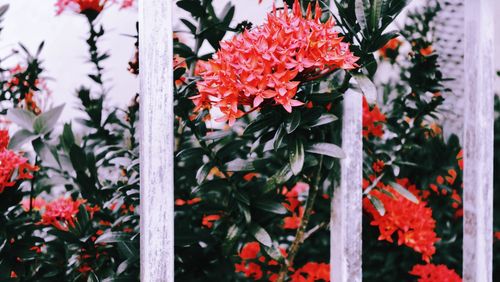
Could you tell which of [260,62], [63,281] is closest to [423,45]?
[260,62]

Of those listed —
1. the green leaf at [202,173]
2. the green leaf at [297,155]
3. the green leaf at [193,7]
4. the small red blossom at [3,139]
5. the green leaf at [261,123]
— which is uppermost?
the green leaf at [193,7]

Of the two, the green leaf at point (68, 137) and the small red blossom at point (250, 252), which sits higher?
the green leaf at point (68, 137)

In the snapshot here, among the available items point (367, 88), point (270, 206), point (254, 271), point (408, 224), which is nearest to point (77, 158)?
point (270, 206)

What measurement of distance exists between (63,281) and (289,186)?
24.7 inches

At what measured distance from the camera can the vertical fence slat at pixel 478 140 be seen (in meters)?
1.39

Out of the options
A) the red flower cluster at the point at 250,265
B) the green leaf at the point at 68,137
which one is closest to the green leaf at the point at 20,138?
the green leaf at the point at 68,137

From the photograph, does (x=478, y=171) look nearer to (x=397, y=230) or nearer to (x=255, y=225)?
(x=397, y=230)

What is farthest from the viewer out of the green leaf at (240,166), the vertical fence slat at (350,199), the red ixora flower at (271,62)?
the green leaf at (240,166)

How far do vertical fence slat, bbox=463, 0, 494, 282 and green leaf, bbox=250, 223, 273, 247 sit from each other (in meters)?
0.51

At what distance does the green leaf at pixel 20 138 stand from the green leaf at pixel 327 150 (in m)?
0.71

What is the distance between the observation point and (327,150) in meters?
1.16

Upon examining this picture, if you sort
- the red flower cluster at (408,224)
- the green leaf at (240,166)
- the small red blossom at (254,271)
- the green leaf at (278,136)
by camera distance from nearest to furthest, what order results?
1. the green leaf at (278,136)
2. the green leaf at (240,166)
3. the red flower cluster at (408,224)
4. the small red blossom at (254,271)

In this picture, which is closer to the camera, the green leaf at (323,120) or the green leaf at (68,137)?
the green leaf at (323,120)

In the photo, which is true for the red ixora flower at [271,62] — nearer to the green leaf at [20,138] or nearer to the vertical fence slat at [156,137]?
the vertical fence slat at [156,137]
